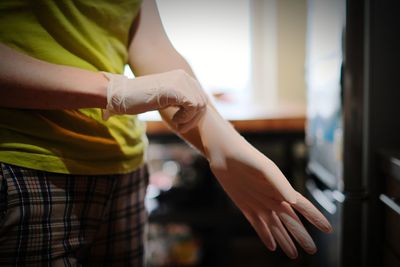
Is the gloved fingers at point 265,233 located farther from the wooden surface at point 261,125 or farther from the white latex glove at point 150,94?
the wooden surface at point 261,125

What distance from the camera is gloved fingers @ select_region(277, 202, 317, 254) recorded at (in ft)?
1.87

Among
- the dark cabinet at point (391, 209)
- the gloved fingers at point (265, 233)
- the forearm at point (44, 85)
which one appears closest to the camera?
the forearm at point (44, 85)

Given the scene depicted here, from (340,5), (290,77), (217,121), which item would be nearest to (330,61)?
(340,5)

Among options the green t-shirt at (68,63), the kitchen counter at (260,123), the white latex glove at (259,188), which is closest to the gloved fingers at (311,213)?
the white latex glove at (259,188)

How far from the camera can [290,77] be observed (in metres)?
2.48

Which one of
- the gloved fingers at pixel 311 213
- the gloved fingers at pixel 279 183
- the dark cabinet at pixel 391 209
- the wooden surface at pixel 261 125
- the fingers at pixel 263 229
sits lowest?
the wooden surface at pixel 261 125

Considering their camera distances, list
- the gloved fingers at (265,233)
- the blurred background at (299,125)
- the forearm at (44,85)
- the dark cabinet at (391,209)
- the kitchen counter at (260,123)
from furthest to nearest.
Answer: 1. the kitchen counter at (260,123)
2. the blurred background at (299,125)
3. the dark cabinet at (391,209)
4. the gloved fingers at (265,233)
5. the forearm at (44,85)

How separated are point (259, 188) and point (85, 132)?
11.4 inches

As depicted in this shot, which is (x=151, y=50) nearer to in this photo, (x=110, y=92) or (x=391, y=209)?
(x=110, y=92)

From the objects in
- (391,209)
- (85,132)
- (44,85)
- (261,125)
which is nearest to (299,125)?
(261,125)

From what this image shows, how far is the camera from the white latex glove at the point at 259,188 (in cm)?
56

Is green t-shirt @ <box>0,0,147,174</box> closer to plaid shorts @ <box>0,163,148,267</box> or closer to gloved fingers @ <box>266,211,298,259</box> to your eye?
plaid shorts @ <box>0,163,148,267</box>

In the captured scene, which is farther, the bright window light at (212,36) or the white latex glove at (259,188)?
the bright window light at (212,36)

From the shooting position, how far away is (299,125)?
70.0 inches
